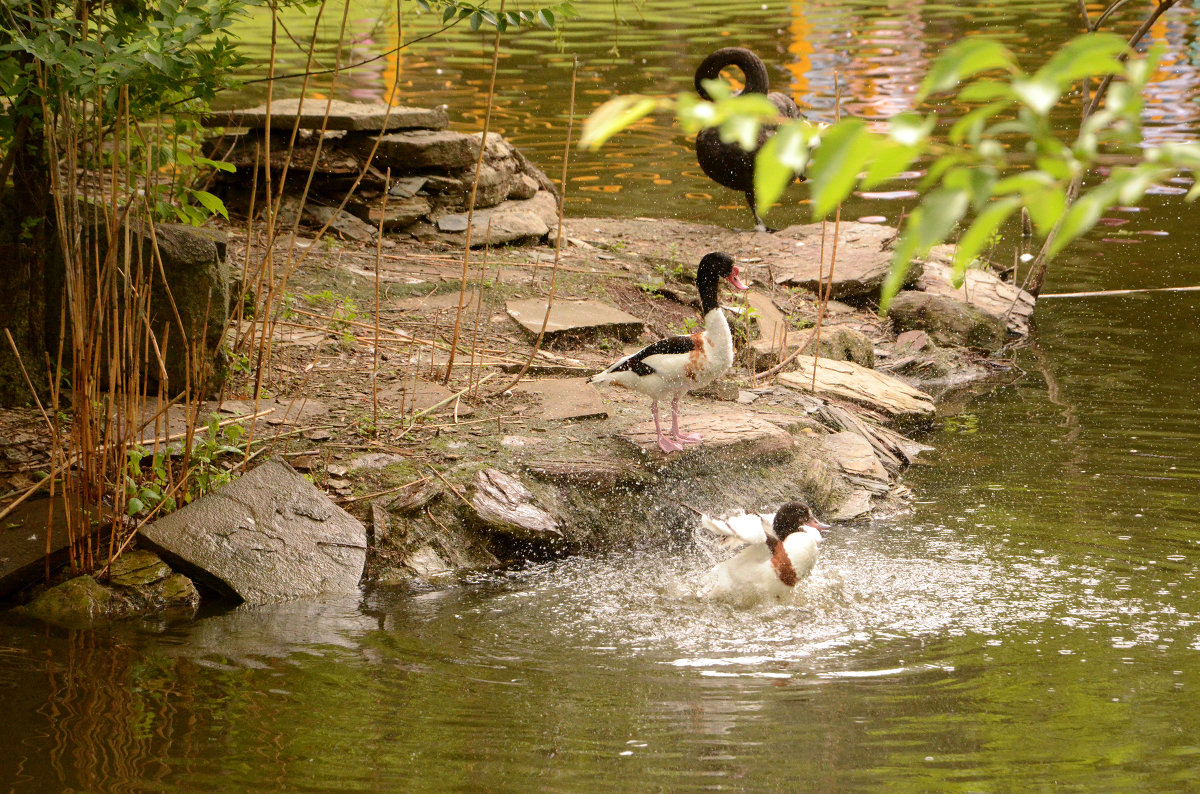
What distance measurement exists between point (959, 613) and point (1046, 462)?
7.39ft

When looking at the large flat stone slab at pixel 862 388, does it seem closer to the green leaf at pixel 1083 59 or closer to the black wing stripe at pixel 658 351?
the black wing stripe at pixel 658 351

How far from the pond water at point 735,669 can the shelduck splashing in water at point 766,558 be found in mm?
92

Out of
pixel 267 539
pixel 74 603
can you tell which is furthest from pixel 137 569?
pixel 267 539

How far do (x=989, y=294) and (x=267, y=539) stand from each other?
20.0 feet

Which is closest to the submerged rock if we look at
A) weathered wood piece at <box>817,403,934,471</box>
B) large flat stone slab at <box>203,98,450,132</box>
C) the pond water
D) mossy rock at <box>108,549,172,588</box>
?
the pond water

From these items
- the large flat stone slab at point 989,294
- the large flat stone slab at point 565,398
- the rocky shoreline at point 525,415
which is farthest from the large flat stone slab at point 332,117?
the large flat stone slab at point 989,294

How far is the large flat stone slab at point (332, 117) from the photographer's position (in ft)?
26.7

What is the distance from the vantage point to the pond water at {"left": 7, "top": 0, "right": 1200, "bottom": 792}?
3.34 metres

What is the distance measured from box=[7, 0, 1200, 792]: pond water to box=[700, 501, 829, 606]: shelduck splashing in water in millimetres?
92

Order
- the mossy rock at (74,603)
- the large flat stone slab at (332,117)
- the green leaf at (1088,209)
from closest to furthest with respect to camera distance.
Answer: the green leaf at (1088,209) → the mossy rock at (74,603) → the large flat stone slab at (332,117)

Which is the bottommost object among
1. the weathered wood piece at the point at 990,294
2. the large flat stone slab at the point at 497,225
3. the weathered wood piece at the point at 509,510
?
the weathered wood piece at the point at 509,510

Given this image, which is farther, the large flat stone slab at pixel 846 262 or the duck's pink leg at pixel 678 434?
the large flat stone slab at pixel 846 262

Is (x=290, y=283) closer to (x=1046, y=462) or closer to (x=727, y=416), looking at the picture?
(x=727, y=416)

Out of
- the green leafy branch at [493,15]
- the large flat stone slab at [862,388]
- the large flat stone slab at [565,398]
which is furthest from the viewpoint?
the large flat stone slab at [862,388]
